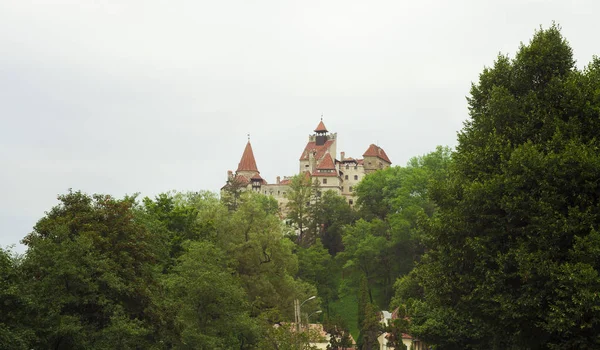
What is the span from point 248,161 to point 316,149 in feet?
45.9

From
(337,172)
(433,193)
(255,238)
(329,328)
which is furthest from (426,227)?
(337,172)

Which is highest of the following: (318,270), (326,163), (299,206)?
(326,163)

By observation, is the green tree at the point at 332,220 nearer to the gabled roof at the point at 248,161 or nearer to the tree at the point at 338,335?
the tree at the point at 338,335

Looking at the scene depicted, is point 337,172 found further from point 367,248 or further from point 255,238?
point 255,238

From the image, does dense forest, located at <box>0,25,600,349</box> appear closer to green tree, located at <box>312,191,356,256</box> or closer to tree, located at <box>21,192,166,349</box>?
tree, located at <box>21,192,166,349</box>

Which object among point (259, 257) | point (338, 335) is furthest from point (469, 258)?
point (338, 335)

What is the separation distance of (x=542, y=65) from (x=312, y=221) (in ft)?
280

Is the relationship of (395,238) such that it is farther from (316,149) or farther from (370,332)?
(316,149)

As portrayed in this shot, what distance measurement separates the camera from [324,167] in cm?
14512

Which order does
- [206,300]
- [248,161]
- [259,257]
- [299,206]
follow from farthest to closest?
[248,161] → [299,206] → [259,257] → [206,300]

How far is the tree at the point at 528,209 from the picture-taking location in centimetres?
2570

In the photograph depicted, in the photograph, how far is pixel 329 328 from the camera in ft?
237

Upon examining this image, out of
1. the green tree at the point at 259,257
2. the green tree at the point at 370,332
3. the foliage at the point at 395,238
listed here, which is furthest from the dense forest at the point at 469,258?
the foliage at the point at 395,238

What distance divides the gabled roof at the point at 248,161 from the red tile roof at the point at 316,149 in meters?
9.81
